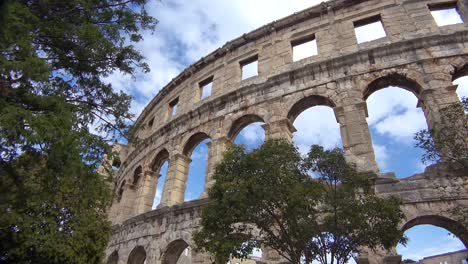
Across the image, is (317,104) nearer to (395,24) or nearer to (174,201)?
(395,24)

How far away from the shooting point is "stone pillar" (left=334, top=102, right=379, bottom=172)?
924cm

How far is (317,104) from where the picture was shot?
1180 cm

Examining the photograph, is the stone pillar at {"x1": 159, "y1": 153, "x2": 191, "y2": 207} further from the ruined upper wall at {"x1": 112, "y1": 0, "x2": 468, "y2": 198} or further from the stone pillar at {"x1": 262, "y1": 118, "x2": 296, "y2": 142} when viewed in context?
the stone pillar at {"x1": 262, "y1": 118, "x2": 296, "y2": 142}

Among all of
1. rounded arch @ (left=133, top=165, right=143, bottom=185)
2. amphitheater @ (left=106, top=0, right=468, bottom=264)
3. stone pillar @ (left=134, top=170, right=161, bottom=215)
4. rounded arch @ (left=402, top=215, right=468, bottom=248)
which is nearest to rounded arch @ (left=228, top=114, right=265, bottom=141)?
amphitheater @ (left=106, top=0, right=468, bottom=264)

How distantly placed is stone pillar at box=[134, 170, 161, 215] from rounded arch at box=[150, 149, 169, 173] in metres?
0.25

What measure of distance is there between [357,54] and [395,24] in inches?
84.6

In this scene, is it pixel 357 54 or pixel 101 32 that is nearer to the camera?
pixel 101 32

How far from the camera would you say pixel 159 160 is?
1527 centimetres

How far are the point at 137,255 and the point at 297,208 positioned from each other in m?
9.21

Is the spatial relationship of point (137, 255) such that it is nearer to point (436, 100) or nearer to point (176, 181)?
point (176, 181)

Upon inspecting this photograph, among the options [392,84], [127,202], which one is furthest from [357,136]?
[127,202]

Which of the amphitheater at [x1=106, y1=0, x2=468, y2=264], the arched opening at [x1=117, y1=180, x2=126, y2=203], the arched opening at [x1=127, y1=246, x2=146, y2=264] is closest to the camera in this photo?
the amphitheater at [x1=106, y1=0, x2=468, y2=264]

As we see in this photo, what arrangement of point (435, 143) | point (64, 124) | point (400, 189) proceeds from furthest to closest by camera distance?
point (400, 189) → point (435, 143) → point (64, 124)

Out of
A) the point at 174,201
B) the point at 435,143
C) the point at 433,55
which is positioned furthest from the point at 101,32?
the point at 433,55
